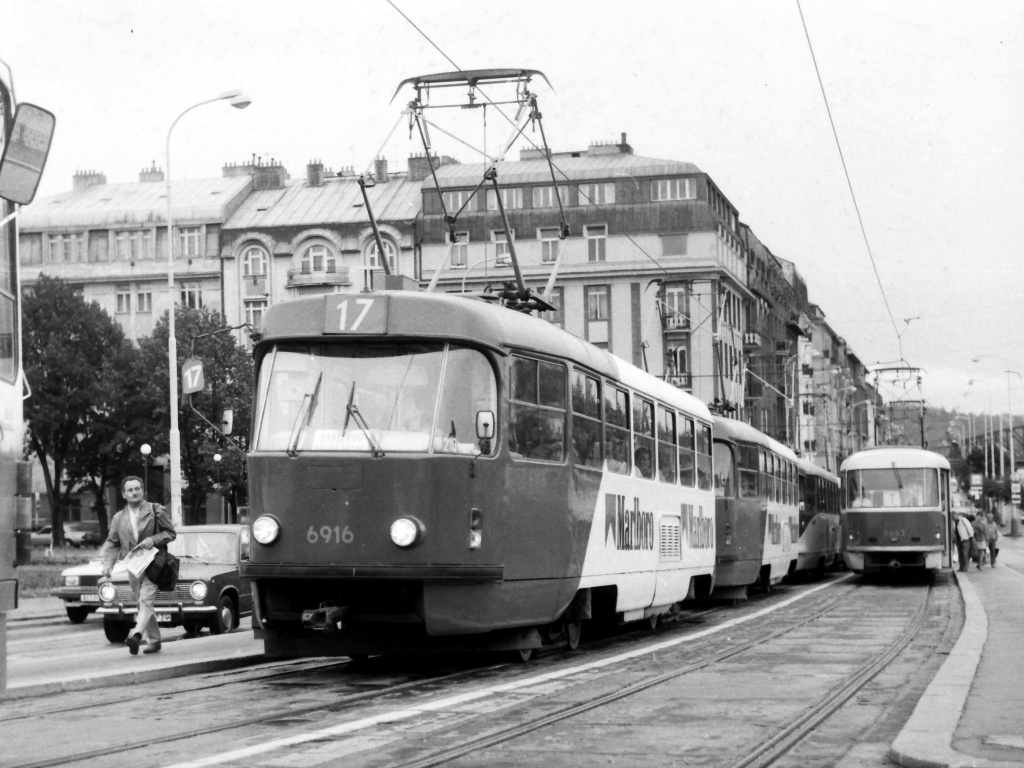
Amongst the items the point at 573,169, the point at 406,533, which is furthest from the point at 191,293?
the point at 406,533

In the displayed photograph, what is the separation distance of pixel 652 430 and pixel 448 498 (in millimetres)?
5931

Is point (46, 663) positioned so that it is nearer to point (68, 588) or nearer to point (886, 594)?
point (68, 588)

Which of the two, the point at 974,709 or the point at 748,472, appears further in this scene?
the point at 748,472

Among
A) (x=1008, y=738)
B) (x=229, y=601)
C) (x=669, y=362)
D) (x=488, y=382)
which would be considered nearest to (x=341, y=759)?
(x=1008, y=738)

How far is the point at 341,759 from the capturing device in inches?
324

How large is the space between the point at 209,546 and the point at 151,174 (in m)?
71.1

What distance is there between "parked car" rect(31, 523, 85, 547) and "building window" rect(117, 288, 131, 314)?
420 inches

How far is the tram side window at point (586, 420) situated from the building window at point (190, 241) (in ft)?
214

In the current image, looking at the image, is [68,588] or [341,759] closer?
[341,759]

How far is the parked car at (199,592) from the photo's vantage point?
18.8 m

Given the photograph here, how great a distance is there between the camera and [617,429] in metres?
16.2

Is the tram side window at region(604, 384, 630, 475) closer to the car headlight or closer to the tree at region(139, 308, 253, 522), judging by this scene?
the car headlight

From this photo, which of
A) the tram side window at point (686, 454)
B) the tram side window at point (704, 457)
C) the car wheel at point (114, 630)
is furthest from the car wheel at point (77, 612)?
the tram side window at point (686, 454)

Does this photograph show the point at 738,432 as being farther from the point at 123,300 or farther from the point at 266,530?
the point at 123,300
